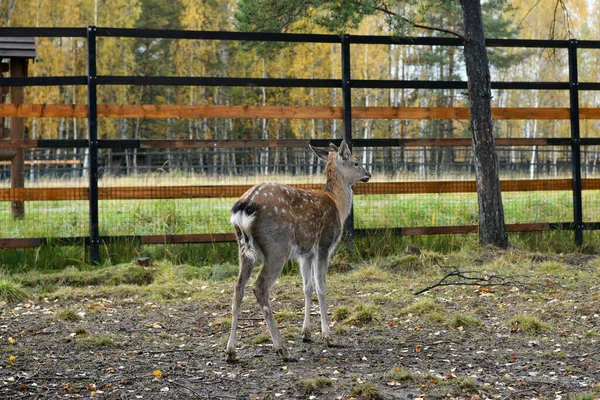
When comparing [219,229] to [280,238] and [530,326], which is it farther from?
[530,326]

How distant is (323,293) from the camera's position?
19.7ft

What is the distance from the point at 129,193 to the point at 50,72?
79.3ft

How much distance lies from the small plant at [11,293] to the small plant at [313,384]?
404 centimetres

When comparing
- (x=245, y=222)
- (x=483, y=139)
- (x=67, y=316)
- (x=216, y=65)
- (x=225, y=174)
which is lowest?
(x=67, y=316)

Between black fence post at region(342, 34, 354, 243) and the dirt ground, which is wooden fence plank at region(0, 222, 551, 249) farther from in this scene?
the dirt ground

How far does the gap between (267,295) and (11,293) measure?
343 centimetres

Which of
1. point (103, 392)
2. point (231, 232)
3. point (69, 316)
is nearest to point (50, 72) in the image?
point (231, 232)

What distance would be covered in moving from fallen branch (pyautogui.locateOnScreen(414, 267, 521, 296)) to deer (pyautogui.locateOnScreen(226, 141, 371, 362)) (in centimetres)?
153

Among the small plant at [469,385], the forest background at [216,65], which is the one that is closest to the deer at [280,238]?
the small plant at [469,385]

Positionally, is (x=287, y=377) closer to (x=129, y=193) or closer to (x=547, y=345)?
(x=547, y=345)

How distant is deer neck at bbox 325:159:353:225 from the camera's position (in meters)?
6.68

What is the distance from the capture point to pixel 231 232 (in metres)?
9.58

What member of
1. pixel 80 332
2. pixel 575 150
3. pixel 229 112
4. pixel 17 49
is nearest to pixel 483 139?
pixel 575 150

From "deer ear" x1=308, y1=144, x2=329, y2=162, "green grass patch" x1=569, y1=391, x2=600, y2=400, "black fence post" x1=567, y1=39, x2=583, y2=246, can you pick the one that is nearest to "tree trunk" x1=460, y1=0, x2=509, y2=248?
"black fence post" x1=567, y1=39, x2=583, y2=246
